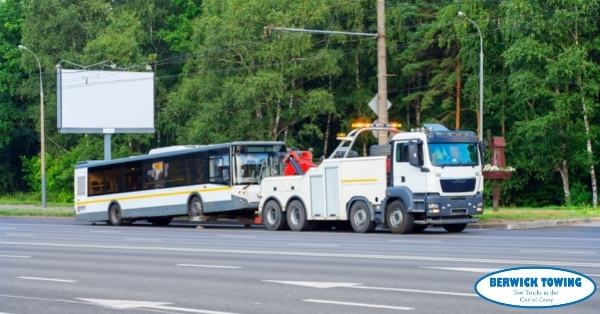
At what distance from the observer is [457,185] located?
33.2m

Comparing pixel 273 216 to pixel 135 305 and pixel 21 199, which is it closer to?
pixel 135 305

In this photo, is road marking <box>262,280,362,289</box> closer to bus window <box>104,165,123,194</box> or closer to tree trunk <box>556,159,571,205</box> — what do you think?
bus window <box>104,165,123,194</box>

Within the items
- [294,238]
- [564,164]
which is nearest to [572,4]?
[564,164]

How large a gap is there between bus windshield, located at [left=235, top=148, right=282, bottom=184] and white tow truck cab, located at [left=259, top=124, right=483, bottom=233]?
4784 mm

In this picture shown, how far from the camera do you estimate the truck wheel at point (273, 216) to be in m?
37.4

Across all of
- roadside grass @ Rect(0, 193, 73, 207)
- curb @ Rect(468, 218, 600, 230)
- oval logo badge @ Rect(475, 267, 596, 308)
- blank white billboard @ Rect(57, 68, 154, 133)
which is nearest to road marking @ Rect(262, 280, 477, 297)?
oval logo badge @ Rect(475, 267, 596, 308)

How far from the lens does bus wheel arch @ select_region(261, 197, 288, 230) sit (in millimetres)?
37375

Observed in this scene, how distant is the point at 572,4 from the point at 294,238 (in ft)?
108

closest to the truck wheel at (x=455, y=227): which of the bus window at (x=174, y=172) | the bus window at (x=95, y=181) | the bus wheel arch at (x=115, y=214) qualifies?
the bus window at (x=174, y=172)

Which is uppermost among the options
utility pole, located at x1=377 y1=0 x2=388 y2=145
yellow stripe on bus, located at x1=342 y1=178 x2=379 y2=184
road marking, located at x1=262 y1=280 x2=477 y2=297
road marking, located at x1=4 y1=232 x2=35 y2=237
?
utility pole, located at x1=377 y1=0 x2=388 y2=145

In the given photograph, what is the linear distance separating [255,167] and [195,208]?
293 cm

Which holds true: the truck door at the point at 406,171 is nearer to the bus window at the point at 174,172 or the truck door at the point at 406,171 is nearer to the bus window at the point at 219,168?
Result: the bus window at the point at 219,168

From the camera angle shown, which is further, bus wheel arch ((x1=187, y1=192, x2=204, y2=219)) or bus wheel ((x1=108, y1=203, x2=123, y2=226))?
bus wheel ((x1=108, y1=203, x2=123, y2=226))

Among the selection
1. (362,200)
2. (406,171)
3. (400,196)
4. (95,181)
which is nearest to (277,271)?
(400,196)
